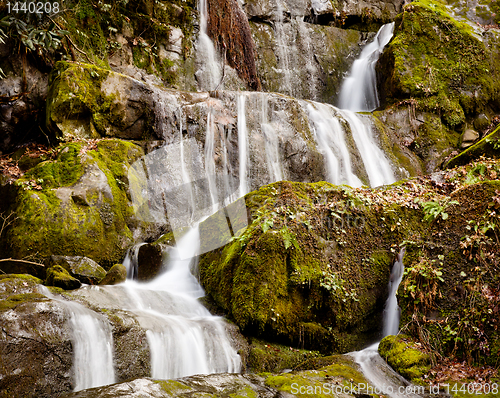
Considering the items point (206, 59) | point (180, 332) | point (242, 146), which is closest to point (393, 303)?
point (180, 332)

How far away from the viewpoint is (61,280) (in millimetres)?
5250

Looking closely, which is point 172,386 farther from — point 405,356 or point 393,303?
point 393,303

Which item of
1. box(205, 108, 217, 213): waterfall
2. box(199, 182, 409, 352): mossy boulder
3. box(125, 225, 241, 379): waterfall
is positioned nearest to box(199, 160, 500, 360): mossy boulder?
box(199, 182, 409, 352): mossy boulder

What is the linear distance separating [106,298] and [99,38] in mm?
9103

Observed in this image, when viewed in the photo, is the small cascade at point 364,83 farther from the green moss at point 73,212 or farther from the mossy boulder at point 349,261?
the green moss at point 73,212

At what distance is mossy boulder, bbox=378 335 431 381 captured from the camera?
14.6 ft

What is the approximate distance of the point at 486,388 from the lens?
399 centimetres

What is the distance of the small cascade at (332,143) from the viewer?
33.8 feet

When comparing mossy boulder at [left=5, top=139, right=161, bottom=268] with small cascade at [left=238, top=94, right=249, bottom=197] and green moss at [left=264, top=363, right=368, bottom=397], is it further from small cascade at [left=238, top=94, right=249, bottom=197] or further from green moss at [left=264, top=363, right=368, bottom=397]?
green moss at [left=264, top=363, right=368, bottom=397]

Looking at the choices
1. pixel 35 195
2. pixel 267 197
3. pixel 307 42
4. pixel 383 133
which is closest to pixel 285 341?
pixel 267 197

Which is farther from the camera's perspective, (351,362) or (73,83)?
(73,83)

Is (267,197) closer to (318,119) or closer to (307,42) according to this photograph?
(318,119)

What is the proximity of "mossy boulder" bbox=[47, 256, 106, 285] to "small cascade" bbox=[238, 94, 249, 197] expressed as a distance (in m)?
4.42

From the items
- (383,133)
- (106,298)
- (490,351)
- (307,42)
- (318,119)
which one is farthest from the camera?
(307,42)
